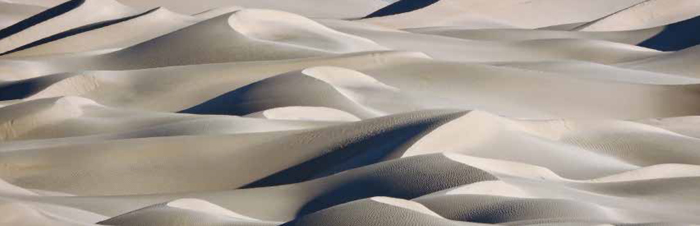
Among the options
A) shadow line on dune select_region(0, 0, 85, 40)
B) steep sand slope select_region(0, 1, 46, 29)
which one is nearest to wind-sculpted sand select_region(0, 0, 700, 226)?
shadow line on dune select_region(0, 0, 85, 40)

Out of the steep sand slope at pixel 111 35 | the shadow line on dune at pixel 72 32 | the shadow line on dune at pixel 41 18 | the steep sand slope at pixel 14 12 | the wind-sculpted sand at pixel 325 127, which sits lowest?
the steep sand slope at pixel 14 12

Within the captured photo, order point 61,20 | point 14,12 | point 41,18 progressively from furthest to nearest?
point 14,12, point 41,18, point 61,20

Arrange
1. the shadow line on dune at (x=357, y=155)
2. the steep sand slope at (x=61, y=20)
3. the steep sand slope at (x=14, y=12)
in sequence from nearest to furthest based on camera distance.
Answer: the shadow line on dune at (x=357, y=155) → the steep sand slope at (x=61, y=20) → the steep sand slope at (x=14, y=12)

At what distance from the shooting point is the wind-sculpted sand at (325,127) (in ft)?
18.5

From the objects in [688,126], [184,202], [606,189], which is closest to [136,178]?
[184,202]

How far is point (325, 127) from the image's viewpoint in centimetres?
811

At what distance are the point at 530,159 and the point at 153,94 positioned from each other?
210 inches

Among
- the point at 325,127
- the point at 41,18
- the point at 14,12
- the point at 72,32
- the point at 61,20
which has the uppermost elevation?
the point at 325,127

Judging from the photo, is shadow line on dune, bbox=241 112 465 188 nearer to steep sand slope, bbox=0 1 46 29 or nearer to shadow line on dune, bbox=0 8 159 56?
shadow line on dune, bbox=0 8 159 56

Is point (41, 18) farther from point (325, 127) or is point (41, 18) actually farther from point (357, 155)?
point (357, 155)

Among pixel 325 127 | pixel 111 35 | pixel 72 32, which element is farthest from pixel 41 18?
pixel 325 127

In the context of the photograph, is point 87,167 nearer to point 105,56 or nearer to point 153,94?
point 153,94

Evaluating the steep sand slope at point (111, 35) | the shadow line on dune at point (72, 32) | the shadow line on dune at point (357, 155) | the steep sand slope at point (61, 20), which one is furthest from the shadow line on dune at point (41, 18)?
the shadow line on dune at point (357, 155)

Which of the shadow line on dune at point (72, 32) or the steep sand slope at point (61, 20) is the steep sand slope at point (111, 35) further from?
the steep sand slope at point (61, 20)
